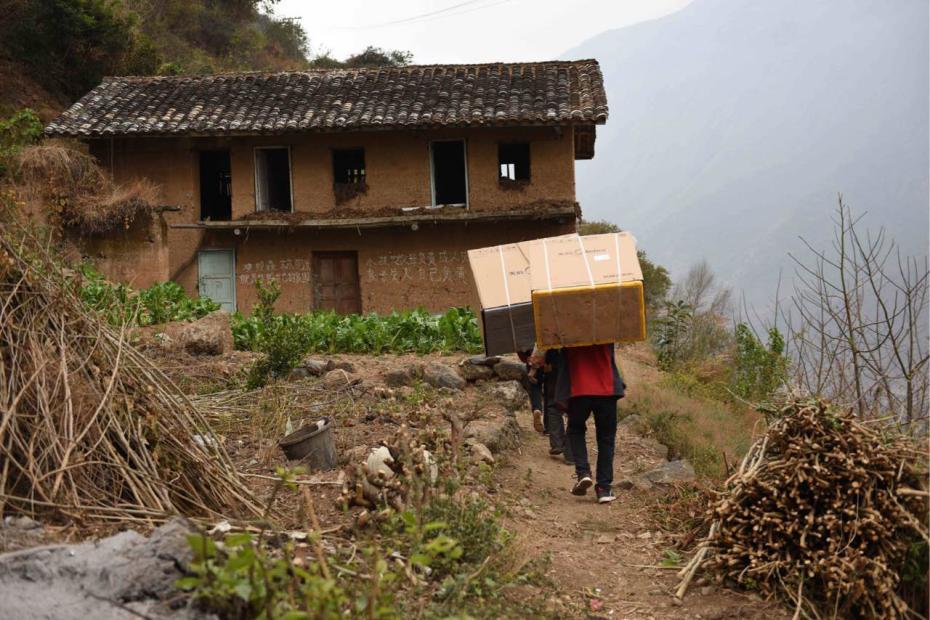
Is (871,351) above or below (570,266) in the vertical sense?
below

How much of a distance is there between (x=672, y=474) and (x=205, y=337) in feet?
20.9

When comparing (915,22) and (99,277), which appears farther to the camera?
(915,22)

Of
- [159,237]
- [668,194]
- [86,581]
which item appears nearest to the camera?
[86,581]

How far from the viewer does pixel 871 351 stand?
6.33 m

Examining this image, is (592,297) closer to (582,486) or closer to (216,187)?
(582,486)

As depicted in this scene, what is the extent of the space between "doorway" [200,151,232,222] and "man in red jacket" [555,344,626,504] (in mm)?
16109

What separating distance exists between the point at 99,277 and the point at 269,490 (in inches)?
436

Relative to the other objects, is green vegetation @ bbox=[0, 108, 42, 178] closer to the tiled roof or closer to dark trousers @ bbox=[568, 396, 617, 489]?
the tiled roof

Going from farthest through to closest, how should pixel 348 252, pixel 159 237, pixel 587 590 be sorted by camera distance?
pixel 348 252 → pixel 159 237 → pixel 587 590

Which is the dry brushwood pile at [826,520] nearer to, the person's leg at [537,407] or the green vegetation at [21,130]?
the person's leg at [537,407]

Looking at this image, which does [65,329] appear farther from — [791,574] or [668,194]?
[668,194]

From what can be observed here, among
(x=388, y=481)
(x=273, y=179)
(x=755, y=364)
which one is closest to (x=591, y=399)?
(x=388, y=481)

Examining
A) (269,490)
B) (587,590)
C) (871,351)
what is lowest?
(587,590)

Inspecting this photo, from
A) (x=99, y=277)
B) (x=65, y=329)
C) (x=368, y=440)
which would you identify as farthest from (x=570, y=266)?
(x=99, y=277)
